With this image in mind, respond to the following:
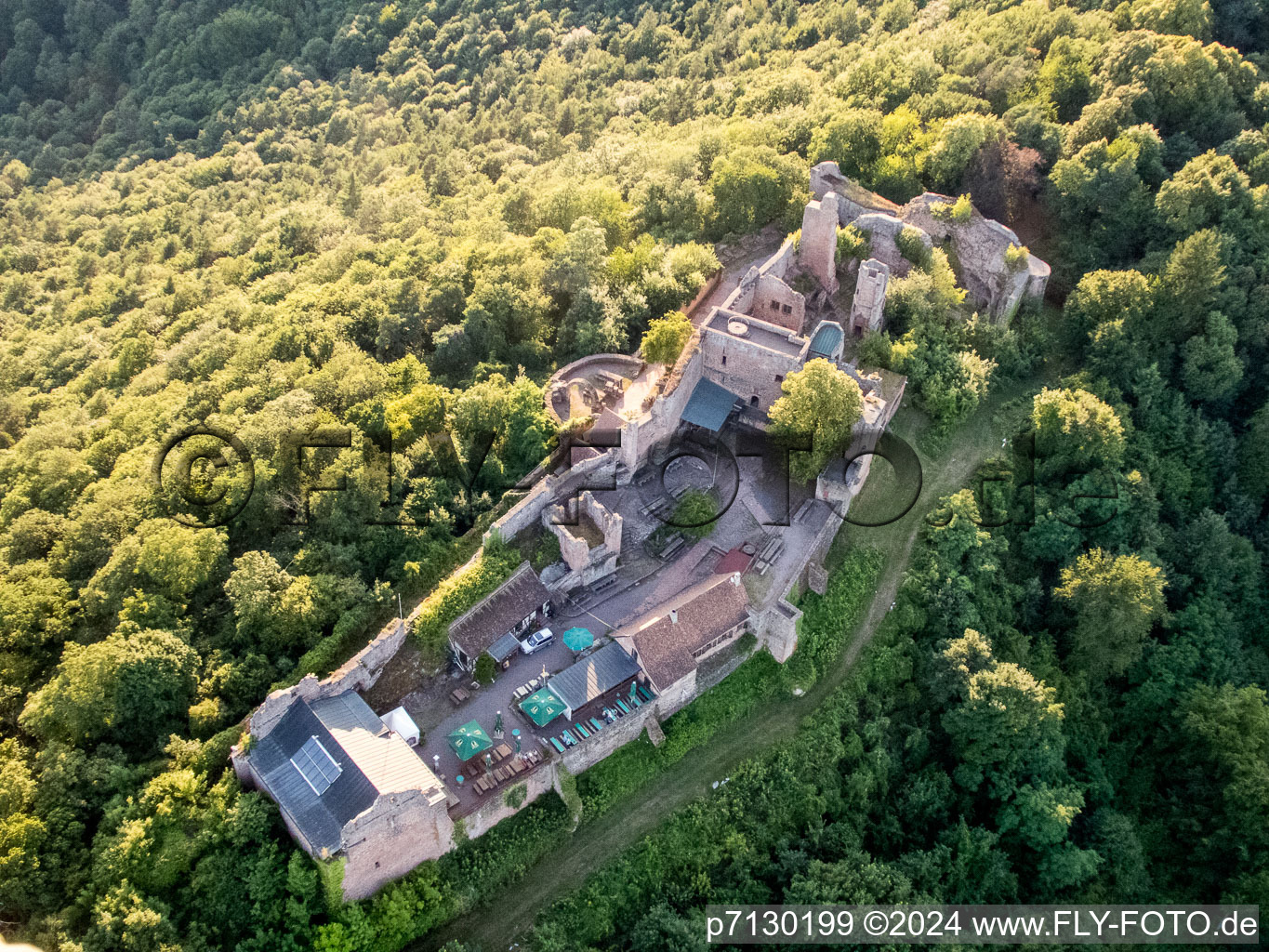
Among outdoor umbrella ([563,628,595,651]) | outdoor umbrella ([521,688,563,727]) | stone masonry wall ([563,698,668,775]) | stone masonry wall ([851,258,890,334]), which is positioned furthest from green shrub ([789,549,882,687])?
stone masonry wall ([851,258,890,334])

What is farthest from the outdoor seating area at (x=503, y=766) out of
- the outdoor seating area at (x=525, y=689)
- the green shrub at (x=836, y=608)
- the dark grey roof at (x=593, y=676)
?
the green shrub at (x=836, y=608)

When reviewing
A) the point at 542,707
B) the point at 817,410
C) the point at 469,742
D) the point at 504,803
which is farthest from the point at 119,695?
the point at 817,410

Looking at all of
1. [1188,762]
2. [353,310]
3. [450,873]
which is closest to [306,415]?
[353,310]

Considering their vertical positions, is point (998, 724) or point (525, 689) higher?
point (525, 689)

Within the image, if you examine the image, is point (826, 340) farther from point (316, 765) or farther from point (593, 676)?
point (316, 765)

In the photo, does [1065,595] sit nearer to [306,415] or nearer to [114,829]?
[306,415]

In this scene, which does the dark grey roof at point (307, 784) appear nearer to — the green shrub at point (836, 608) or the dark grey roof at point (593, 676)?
the dark grey roof at point (593, 676)
